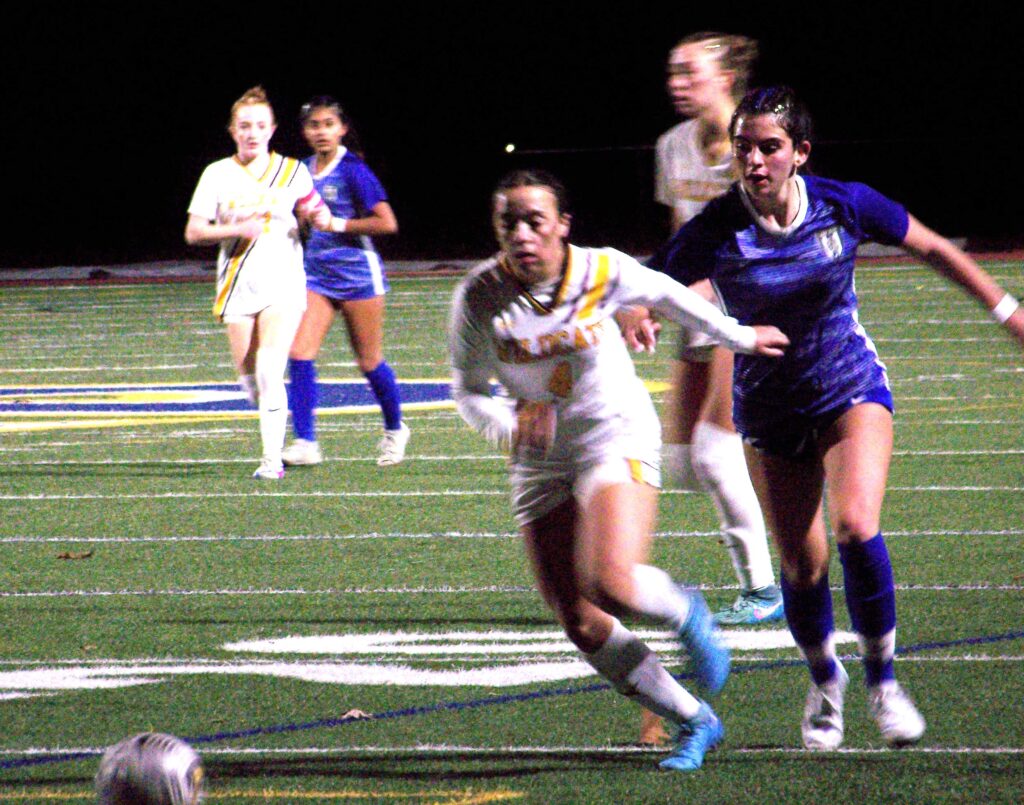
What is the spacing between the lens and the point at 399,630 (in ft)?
23.7

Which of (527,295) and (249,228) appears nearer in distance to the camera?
(527,295)

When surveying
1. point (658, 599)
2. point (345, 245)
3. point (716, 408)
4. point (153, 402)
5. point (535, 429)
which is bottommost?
point (153, 402)

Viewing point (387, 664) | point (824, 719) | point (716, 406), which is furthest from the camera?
point (716, 406)

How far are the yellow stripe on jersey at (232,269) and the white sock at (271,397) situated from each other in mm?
344

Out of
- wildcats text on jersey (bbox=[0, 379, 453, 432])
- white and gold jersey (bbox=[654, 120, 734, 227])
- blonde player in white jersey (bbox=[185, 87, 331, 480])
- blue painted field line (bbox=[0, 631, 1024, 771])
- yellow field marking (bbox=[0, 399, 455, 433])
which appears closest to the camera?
blue painted field line (bbox=[0, 631, 1024, 771])

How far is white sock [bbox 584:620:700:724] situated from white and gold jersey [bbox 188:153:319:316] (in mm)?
6429

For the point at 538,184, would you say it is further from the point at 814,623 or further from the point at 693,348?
the point at 693,348

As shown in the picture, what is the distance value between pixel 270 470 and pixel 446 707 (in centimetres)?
574

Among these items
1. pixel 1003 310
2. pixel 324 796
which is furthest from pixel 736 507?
pixel 324 796

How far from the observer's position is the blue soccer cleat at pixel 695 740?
508 cm

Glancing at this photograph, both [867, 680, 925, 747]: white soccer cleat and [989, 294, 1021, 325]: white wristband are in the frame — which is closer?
[867, 680, 925, 747]: white soccer cleat

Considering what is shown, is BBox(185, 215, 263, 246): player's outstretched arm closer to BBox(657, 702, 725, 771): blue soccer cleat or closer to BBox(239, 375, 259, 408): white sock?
BBox(239, 375, 259, 408): white sock

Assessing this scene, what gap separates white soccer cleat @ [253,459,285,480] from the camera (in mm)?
11562

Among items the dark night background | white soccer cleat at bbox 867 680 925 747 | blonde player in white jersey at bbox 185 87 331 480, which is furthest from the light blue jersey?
the dark night background
